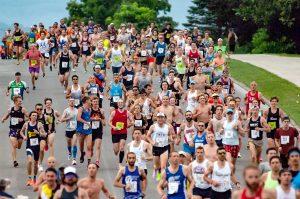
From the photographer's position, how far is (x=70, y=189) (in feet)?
48.6

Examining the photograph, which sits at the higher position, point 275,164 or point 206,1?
point 206,1

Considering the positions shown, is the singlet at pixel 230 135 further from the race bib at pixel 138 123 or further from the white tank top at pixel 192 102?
the white tank top at pixel 192 102

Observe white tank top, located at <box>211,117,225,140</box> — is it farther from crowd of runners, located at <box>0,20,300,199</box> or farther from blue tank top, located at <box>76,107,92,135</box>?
blue tank top, located at <box>76,107,92,135</box>

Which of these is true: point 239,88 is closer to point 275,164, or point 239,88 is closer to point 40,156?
point 40,156

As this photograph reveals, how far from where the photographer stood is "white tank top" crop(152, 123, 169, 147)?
2325 cm

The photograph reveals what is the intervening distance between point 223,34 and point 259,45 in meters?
13.9

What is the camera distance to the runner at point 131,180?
18359 mm

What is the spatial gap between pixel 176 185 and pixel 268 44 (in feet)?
139

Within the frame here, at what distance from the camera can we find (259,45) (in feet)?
201

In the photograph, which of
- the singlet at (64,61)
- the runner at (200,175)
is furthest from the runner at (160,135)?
the singlet at (64,61)

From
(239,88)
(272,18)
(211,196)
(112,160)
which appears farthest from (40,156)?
(272,18)

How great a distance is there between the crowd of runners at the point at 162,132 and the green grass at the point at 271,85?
2.59 m

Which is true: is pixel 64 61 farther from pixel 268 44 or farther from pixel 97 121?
pixel 268 44

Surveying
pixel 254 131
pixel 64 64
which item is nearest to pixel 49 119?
pixel 254 131
